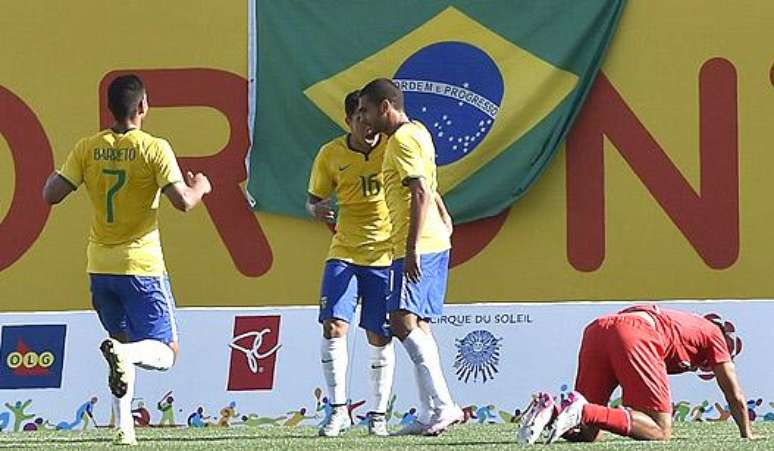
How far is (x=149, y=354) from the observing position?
8.64 meters

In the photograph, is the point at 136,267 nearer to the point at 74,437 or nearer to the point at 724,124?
the point at 74,437

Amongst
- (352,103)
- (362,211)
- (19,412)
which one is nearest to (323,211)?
(362,211)

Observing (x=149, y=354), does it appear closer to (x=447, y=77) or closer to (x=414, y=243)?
(x=414, y=243)

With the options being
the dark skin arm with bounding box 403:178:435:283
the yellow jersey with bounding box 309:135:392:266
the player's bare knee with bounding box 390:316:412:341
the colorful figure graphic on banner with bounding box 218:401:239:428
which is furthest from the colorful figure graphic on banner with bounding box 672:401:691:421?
the dark skin arm with bounding box 403:178:435:283

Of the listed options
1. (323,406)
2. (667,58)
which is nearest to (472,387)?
(323,406)

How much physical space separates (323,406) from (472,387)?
3.07 feet

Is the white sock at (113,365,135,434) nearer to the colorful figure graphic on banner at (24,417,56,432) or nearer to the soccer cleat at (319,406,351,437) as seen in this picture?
the soccer cleat at (319,406,351,437)

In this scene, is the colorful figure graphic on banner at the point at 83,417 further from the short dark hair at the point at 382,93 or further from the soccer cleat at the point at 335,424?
the short dark hair at the point at 382,93

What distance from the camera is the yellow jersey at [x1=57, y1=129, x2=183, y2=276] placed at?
28.7ft

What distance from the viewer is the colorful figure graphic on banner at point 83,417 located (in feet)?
37.9

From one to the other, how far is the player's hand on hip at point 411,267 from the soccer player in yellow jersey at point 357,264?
2.82ft

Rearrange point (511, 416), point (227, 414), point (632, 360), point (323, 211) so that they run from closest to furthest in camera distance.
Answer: point (632, 360), point (323, 211), point (511, 416), point (227, 414)

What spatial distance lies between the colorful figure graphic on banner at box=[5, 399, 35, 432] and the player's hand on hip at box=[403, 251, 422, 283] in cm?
368

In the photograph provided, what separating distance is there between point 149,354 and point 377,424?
155 cm
